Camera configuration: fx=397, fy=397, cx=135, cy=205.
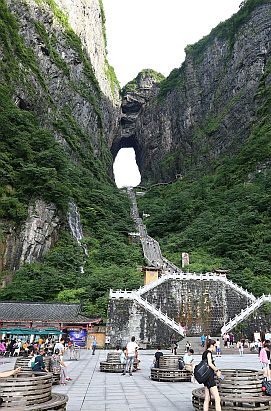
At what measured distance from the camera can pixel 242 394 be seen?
21.7 ft

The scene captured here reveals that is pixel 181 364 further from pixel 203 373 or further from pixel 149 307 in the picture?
pixel 149 307

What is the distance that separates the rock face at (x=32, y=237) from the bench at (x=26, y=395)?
28790 mm

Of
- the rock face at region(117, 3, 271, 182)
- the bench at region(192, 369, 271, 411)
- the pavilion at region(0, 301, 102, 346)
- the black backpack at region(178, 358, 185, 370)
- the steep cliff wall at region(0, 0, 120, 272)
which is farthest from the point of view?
the rock face at region(117, 3, 271, 182)

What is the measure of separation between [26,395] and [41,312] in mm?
21877

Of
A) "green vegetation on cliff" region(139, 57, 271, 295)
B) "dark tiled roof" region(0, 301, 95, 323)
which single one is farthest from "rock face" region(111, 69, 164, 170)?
"dark tiled roof" region(0, 301, 95, 323)

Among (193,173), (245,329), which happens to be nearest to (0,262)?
(245,329)

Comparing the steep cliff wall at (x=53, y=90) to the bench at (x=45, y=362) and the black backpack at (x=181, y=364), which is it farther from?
the black backpack at (x=181, y=364)

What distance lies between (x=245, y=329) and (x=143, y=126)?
7279 cm

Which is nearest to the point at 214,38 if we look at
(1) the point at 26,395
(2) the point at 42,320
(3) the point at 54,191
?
(3) the point at 54,191

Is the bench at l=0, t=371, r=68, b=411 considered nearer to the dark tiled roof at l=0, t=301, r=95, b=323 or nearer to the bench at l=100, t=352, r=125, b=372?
the bench at l=100, t=352, r=125, b=372

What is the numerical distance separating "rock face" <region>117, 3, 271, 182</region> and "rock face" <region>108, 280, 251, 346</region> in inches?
1557

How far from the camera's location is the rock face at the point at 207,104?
69.1 m

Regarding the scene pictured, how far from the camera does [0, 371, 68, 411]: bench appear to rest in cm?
578

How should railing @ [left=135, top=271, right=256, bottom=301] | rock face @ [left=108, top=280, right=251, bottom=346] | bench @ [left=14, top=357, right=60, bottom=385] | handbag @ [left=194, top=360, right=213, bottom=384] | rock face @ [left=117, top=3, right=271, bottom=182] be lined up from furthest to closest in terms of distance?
rock face @ [left=117, top=3, right=271, bottom=182] < railing @ [left=135, top=271, right=256, bottom=301] < rock face @ [left=108, top=280, right=251, bottom=346] < bench @ [left=14, top=357, right=60, bottom=385] < handbag @ [left=194, top=360, right=213, bottom=384]
